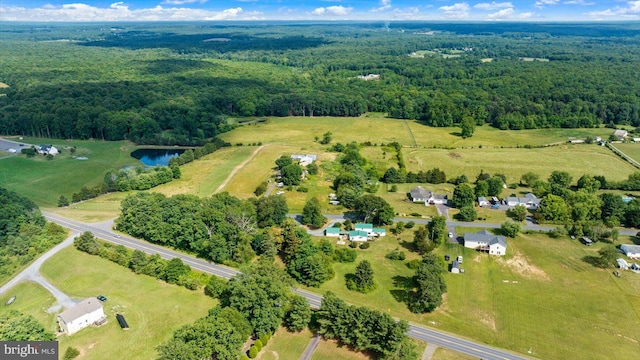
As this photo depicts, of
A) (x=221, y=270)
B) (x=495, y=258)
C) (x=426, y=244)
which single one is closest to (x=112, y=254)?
(x=221, y=270)

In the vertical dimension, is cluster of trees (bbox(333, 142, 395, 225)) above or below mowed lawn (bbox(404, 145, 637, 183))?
above

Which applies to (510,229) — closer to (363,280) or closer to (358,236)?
(358,236)

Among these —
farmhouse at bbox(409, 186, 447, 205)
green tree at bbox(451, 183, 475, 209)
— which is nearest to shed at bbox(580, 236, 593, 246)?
green tree at bbox(451, 183, 475, 209)

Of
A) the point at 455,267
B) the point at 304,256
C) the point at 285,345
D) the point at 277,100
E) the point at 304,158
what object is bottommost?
the point at 285,345

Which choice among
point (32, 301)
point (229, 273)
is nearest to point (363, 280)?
point (229, 273)

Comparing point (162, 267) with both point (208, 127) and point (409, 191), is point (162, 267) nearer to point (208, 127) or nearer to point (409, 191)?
point (409, 191)

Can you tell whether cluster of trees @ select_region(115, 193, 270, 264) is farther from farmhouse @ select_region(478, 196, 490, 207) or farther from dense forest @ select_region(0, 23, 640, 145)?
dense forest @ select_region(0, 23, 640, 145)
